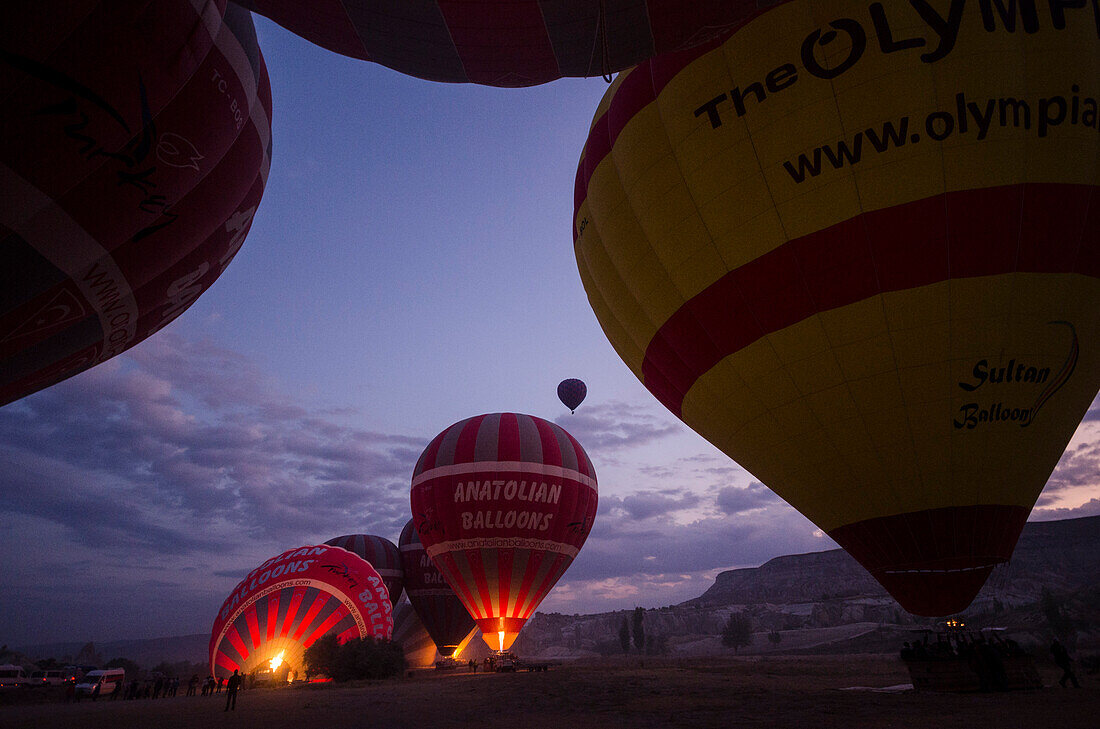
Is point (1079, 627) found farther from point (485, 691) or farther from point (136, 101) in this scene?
point (136, 101)

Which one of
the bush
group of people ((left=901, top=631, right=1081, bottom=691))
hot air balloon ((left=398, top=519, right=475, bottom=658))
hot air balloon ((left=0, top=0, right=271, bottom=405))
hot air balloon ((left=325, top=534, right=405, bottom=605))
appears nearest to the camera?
hot air balloon ((left=0, top=0, right=271, bottom=405))

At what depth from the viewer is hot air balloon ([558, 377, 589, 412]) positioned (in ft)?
93.2

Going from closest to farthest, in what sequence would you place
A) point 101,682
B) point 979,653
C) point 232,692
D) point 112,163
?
point 112,163 → point 979,653 → point 232,692 → point 101,682

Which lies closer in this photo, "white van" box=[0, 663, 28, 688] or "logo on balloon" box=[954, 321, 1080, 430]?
"logo on balloon" box=[954, 321, 1080, 430]

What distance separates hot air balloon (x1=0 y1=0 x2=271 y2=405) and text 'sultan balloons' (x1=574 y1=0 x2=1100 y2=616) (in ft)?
17.9

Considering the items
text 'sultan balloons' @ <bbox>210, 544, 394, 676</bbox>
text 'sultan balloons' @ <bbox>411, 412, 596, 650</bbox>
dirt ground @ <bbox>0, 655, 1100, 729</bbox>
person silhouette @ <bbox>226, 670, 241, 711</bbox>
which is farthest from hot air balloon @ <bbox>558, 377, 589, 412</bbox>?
person silhouette @ <bbox>226, 670, 241, 711</bbox>

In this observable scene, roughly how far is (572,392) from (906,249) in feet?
73.4

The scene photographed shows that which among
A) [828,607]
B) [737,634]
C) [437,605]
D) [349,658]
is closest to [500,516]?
[349,658]

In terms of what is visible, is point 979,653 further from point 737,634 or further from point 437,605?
point 737,634

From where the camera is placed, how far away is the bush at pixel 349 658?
15883 millimetres

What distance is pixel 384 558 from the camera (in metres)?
29.3

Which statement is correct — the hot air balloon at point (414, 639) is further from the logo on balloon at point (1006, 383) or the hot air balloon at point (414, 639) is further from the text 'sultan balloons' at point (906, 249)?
the logo on balloon at point (1006, 383)

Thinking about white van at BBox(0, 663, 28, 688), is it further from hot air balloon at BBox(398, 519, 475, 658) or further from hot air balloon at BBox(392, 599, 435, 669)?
hot air balloon at BBox(392, 599, 435, 669)

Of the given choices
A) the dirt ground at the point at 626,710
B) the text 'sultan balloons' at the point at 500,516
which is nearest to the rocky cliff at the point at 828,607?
the text 'sultan balloons' at the point at 500,516
